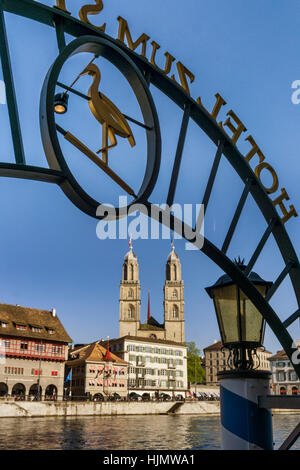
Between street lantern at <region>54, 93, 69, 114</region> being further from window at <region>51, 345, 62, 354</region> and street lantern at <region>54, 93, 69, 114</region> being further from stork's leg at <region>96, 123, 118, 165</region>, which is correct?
window at <region>51, 345, 62, 354</region>

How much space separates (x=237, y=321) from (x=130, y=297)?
85176 millimetres

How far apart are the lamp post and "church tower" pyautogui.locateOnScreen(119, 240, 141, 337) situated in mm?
81951

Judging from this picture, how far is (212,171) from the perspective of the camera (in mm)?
5371

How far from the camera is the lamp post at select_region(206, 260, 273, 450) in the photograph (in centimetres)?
337

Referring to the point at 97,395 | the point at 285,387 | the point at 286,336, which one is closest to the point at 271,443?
the point at 286,336

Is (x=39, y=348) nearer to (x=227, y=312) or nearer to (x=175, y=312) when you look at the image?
(x=175, y=312)

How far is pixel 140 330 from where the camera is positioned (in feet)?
278

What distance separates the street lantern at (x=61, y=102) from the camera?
3815mm

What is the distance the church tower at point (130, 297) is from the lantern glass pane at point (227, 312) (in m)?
81.8

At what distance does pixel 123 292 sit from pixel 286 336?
277ft

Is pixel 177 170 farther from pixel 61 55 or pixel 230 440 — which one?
pixel 230 440

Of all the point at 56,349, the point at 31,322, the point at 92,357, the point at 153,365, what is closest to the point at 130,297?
the point at 153,365
